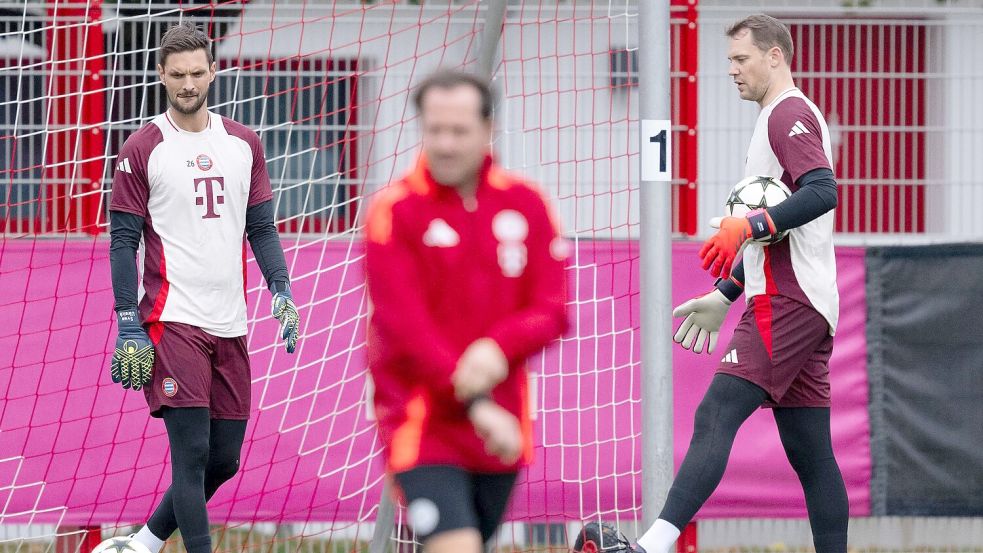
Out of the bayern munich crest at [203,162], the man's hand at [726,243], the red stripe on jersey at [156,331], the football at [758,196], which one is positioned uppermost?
the bayern munich crest at [203,162]

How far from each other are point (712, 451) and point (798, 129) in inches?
40.9

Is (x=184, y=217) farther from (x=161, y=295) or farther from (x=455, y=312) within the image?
(x=455, y=312)

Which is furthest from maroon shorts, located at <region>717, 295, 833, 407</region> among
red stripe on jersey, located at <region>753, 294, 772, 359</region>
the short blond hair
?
the short blond hair

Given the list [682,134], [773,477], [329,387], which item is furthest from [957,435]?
[329,387]

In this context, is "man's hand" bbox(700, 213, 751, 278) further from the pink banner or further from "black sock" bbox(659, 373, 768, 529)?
the pink banner

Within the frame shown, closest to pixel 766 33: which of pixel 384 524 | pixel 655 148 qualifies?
pixel 655 148

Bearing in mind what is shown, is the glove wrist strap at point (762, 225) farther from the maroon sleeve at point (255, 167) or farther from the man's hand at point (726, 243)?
the maroon sleeve at point (255, 167)

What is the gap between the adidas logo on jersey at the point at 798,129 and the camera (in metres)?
4.38

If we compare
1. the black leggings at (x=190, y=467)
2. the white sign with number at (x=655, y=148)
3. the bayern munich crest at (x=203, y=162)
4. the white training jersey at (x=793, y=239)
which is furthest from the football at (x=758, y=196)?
the black leggings at (x=190, y=467)

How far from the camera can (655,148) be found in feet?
15.3

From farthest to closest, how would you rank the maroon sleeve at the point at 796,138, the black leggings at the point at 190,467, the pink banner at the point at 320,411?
1. the pink banner at the point at 320,411
2. the black leggings at the point at 190,467
3. the maroon sleeve at the point at 796,138

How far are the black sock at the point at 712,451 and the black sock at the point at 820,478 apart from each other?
17 centimetres

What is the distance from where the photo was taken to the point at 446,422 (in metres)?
3.13

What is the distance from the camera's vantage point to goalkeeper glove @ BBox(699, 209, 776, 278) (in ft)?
13.8
